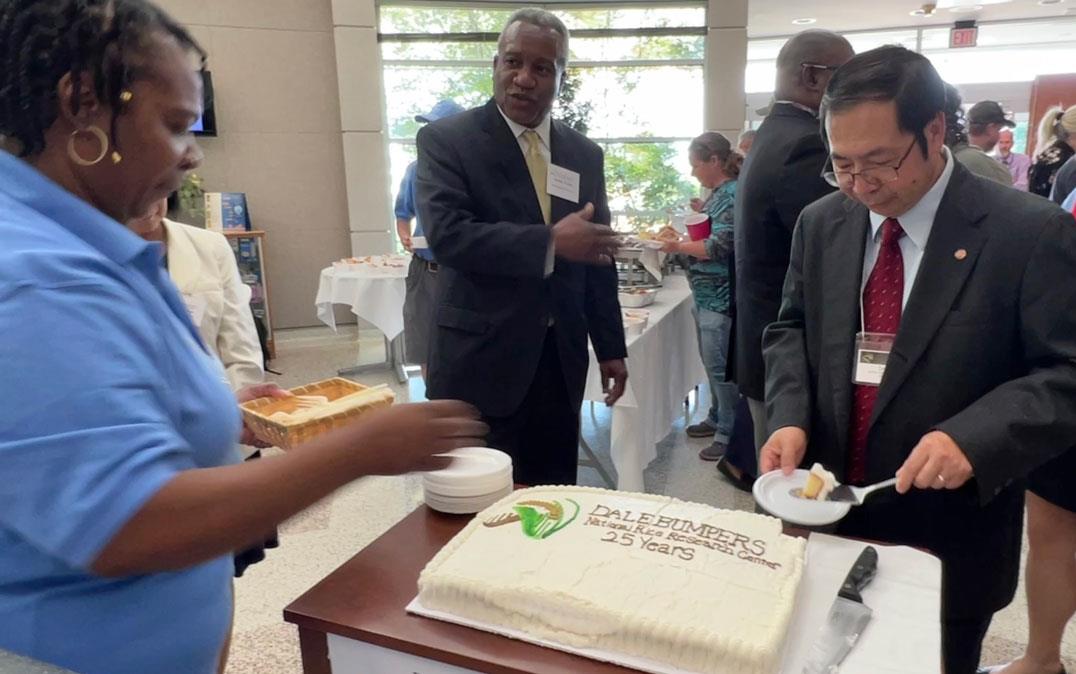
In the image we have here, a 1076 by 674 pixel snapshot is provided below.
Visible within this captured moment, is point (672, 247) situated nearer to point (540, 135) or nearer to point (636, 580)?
point (540, 135)

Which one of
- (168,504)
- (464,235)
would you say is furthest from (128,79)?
(464,235)

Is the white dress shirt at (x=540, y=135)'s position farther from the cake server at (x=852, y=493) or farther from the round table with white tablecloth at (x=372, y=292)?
the round table with white tablecloth at (x=372, y=292)

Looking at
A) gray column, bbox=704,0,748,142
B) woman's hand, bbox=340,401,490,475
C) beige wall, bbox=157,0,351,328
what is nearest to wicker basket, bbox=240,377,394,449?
woman's hand, bbox=340,401,490,475

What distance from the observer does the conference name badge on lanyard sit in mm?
1198

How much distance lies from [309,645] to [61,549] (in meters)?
0.42

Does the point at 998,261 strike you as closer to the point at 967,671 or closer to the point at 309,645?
the point at 967,671

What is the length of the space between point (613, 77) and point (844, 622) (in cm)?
682

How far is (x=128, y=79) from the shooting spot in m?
0.66

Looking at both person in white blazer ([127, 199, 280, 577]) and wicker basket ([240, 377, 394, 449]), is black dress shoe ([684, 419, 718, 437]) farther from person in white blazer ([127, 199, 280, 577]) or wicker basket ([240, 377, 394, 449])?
wicker basket ([240, 377, 394, 449])

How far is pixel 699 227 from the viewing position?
3465mm

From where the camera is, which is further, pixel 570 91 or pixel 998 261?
pixel 570 91

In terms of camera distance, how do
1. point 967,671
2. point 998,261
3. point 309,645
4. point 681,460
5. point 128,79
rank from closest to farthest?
point 128,79
point 309,645
point 998,261
point 967,671
point 681,460

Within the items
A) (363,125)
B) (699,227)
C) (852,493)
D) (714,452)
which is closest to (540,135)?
(852,493)

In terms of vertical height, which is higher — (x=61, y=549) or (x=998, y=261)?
(x=998, y=261)
